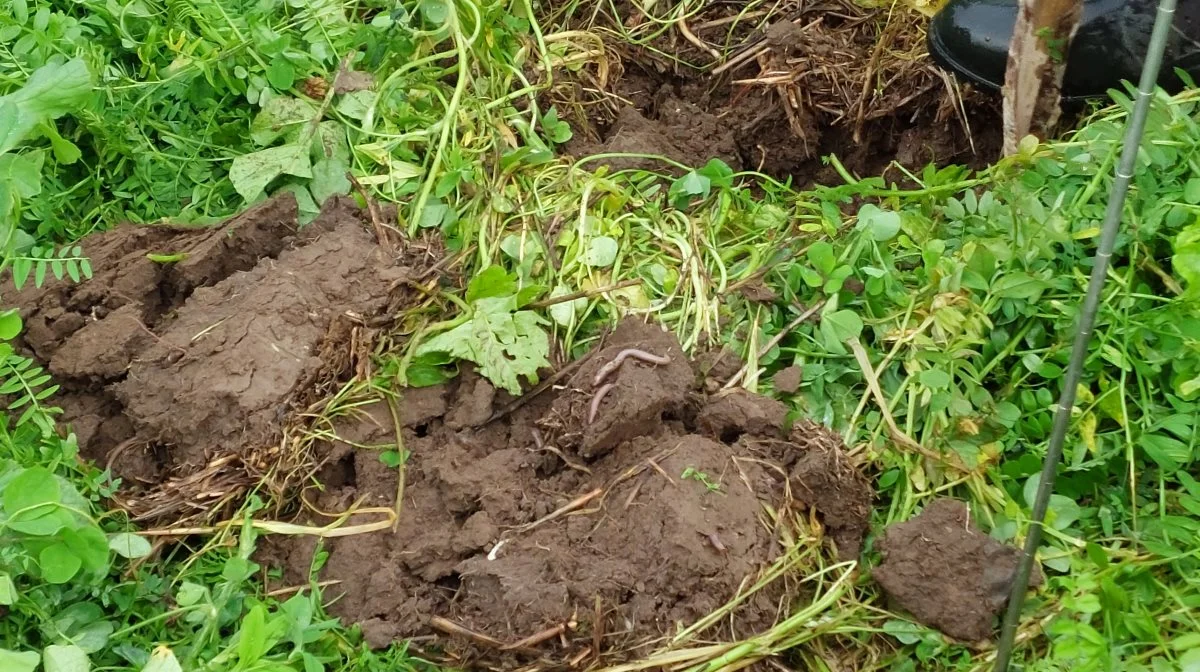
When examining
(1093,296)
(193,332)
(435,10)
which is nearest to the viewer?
(1093,296)

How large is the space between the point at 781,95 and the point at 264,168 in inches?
50.6

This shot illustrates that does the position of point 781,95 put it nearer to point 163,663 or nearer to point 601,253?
point 601,253

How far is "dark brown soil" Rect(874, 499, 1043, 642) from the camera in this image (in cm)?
148

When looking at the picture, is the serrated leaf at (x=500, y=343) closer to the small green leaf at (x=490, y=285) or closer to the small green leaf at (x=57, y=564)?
the small green leaf at (x=490, y=285)

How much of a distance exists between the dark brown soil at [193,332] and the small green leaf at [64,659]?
37 centimetres

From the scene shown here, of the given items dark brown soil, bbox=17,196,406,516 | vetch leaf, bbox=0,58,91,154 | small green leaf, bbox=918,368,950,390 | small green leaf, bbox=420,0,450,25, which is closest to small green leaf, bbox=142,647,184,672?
dark brown soil, bbox=17,196,406,516

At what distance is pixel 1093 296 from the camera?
47.3 inches

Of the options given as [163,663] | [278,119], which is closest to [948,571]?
[163,663]

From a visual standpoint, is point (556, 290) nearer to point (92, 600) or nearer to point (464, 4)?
point (464, 4)

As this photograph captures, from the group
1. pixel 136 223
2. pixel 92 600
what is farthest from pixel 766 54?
pixel 92 600

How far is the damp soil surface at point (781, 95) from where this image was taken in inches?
92.4

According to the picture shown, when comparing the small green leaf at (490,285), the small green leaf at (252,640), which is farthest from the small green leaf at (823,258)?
the small green leaf at (252,640)

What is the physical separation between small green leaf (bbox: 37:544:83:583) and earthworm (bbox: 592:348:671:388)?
885 millimetres

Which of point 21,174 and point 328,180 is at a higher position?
point 21,174
